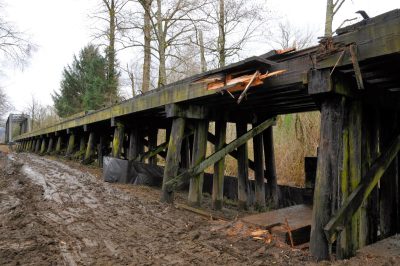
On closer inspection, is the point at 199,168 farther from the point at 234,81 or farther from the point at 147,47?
the point at 147,47

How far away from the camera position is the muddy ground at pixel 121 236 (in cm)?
314

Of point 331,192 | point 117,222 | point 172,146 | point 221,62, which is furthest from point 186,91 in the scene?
point 221,62

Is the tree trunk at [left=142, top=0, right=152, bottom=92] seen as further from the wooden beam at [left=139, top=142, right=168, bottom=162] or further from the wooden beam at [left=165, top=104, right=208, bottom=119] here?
the wooden beam at [left=165, top=104, right=208, bottom=119]

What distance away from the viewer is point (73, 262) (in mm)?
3008

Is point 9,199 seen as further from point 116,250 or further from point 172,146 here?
point 116,250

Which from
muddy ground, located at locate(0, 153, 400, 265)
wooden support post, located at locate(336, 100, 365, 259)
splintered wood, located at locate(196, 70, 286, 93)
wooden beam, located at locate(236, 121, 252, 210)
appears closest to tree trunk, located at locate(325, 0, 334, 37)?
wooden beam, located at locate(236, 121, 252, 210)

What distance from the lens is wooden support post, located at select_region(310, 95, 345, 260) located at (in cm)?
326

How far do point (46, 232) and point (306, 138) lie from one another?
7.05m

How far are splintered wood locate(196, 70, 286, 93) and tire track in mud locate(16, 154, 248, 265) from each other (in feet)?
5.27

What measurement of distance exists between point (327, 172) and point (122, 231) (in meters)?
2.16

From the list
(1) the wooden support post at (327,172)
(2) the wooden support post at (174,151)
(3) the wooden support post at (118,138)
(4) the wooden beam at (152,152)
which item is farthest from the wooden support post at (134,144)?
(1) the wooden support post at (327,172)

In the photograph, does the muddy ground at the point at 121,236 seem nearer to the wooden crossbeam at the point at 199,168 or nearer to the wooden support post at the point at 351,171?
the wooden support post at the point at 351,171

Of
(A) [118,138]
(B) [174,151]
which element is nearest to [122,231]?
(B) [174,151]

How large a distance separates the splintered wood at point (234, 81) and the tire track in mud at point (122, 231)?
161 centimetres
